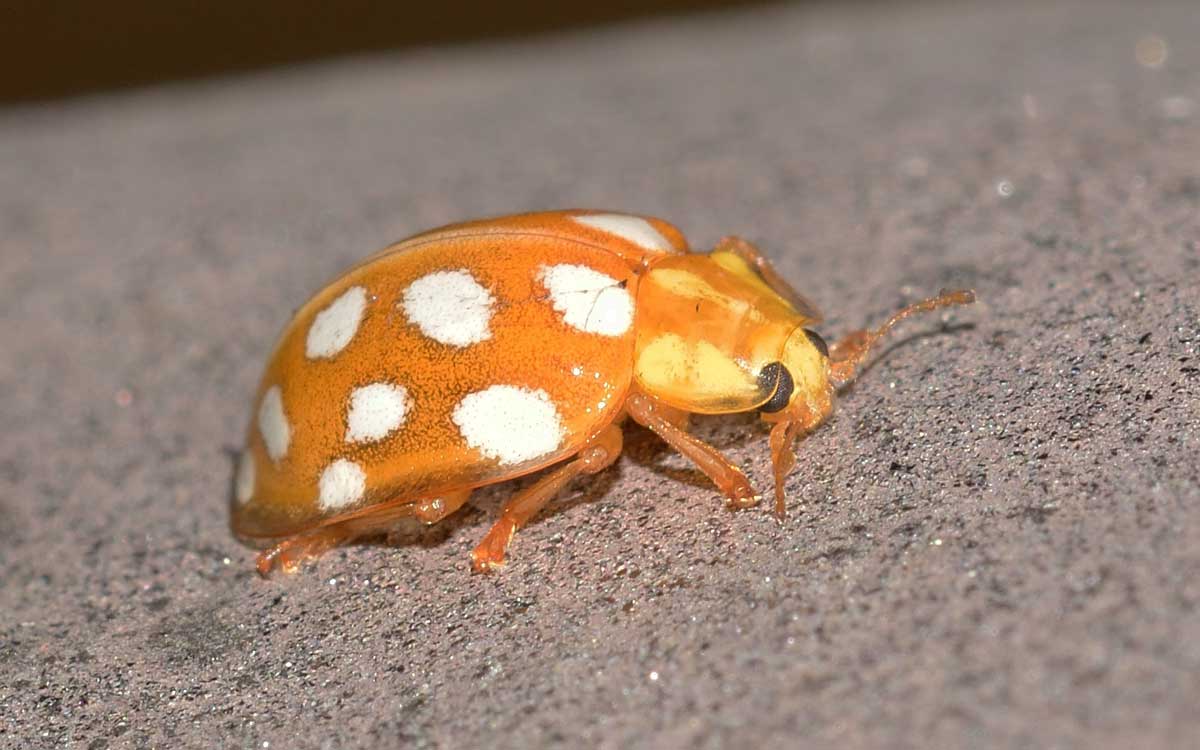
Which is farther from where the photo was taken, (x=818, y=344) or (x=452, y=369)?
(x=818, y=344)

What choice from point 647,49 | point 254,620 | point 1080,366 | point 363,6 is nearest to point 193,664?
point 254,620

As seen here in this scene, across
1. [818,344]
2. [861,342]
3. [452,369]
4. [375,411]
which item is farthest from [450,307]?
[861,342]

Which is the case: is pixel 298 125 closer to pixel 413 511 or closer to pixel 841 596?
pixel 413 511

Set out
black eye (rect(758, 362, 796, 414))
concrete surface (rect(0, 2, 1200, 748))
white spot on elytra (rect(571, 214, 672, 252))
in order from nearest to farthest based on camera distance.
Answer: concrete surface (rect(0, 2, 1200, 748)) < black eye (rect(758, 362, 796, 414)) < white spot on elytra (rect(571, 214, 672, 252))

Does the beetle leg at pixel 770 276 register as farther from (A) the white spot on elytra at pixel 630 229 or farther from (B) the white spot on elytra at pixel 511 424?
(B) the white spot on elytra at pixel 511 424

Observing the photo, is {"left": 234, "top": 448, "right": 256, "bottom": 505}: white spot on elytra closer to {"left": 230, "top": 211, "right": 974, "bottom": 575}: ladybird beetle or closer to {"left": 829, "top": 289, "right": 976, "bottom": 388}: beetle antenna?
{"left": 230, "top": 211, "right": 974, "bottom": 575}: ladybird beetle

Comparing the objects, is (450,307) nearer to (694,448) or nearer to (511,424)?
(511,424)

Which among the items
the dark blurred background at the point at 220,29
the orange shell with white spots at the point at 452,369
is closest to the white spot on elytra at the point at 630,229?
the orange shell with white spots at the point at 452,369

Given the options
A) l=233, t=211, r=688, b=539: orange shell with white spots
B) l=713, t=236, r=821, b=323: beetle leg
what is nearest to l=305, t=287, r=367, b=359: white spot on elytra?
l=233, t=211, r=688, b=539: orange shell with white spots
